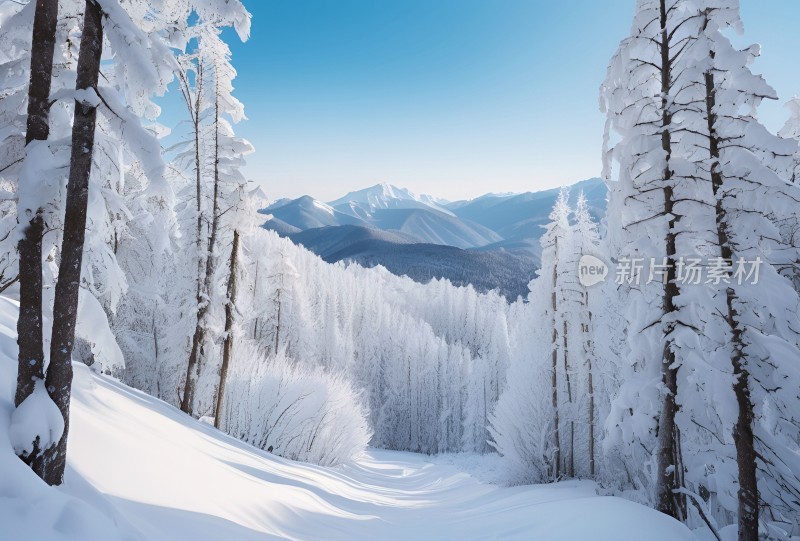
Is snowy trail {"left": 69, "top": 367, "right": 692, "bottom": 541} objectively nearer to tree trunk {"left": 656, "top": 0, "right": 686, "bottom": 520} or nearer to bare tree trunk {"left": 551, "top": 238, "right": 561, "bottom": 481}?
tree trunk {"left": 656, "top": 0, "right": 686, "bottom": 520}

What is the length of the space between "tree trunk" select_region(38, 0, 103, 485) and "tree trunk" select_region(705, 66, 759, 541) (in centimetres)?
850

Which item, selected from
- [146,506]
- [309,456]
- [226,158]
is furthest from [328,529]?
[226,158]

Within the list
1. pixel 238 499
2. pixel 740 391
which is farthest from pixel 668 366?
pixel 238 499

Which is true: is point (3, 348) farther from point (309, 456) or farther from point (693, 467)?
point (309, 456)

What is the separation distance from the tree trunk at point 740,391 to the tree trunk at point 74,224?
27.9ft

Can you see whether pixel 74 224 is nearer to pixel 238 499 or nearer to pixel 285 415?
pixel 238 499

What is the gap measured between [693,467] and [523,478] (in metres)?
10.3

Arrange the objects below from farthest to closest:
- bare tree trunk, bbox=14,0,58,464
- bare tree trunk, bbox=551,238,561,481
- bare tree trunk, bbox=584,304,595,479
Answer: bare tree trunk, bbox=551,238,561,481, bare tree trunk, bbox=584,304,595,479, bare tree trunk, bbox=14,0,58,464

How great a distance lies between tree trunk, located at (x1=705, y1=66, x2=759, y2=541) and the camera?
6277 mm

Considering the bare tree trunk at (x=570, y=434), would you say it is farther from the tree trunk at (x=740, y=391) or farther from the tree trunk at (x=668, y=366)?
the tree trunk at (x=740, y=391)

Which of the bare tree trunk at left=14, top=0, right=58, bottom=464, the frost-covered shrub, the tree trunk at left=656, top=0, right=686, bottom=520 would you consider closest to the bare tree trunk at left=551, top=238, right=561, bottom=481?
the frost-covered shrub

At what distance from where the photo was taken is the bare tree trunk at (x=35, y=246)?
11.3 feet

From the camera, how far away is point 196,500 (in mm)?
5238

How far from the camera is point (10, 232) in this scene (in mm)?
3746
